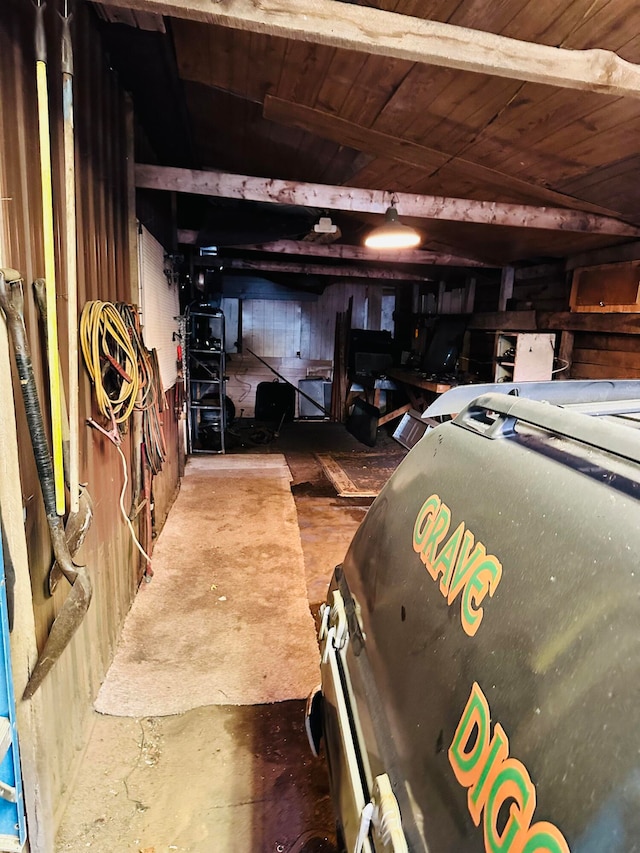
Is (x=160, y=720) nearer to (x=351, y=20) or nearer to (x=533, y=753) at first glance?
(x=533, y=753)

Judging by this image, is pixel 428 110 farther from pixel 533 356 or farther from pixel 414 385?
pixel 414 385

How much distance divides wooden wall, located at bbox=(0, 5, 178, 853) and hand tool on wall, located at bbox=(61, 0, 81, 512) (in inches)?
2.7

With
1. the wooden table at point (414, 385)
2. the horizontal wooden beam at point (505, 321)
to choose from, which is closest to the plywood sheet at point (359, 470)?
the wooden table at point (414, 385)

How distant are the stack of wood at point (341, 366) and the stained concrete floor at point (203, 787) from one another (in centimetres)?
730

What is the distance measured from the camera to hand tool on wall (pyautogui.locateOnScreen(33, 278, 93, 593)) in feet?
4.99

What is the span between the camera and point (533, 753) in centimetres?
60

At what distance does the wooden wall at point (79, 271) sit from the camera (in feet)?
4.61

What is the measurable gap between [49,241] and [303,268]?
6.23m

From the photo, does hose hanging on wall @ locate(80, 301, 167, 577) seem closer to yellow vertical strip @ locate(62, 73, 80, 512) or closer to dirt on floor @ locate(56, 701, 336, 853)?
yellow vertical strip @ locate(62, 73, 80, 512)

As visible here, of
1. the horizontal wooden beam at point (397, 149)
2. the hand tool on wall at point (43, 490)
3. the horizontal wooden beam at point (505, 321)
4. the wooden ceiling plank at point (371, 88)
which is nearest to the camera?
the hand tool on wall at point (43, 490)

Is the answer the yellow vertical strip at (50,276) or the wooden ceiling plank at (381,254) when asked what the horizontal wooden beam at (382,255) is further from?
the yellow vertical strip at (50,276)

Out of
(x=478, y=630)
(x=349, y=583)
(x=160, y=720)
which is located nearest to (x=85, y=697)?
(x=160, y=720)

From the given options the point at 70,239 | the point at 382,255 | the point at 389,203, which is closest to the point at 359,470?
the point at 382,255

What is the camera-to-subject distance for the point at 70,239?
1.55 metres
